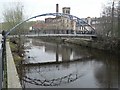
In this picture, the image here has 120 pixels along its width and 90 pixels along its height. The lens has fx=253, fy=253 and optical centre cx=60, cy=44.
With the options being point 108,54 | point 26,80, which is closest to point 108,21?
point 108,54

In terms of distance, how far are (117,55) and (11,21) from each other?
62.3 ft

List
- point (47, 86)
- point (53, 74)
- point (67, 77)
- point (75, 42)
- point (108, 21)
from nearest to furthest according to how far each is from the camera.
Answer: point (47, 86) → point (67, 77) → point (53, 74) → point (108, 21) → point (75, 42)

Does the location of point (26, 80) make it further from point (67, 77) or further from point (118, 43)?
point (118, 43)

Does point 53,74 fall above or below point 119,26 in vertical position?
below

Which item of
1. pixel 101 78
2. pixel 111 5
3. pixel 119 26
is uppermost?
pixel 111 5

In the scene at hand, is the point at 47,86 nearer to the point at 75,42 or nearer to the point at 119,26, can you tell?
the point at 119,26

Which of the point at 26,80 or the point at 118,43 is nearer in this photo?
the point at 26,80

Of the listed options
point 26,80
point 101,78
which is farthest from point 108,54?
point 26,80

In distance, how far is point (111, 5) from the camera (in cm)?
3759

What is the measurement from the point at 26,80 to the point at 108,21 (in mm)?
23006

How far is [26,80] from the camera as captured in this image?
687 inches

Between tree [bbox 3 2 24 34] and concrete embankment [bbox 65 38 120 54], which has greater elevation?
tree [bbox 3 2 24 34]

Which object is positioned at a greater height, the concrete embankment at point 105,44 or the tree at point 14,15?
the tree at point 14,15

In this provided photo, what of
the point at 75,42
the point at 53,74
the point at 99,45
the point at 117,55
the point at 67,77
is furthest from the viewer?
the point at 75,42
